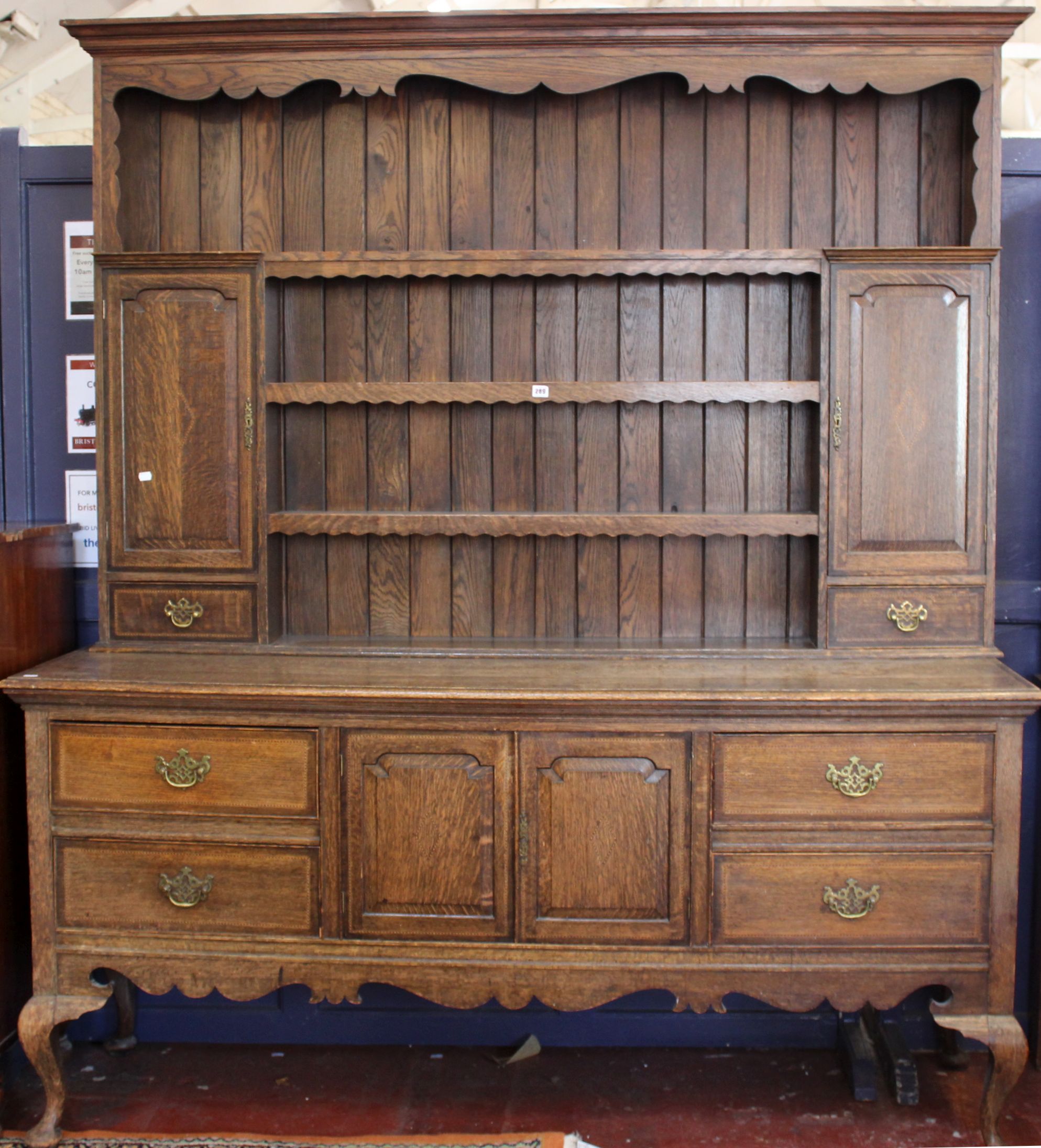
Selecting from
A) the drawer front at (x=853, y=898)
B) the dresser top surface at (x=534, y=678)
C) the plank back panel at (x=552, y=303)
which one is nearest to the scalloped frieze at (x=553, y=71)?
the plank back panel at (x=552, y=303)

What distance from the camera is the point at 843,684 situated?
6.68ft

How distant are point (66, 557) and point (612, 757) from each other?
1.51 metres

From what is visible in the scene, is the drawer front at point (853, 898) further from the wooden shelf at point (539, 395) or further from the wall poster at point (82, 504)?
the wall poster at point (82, 504)

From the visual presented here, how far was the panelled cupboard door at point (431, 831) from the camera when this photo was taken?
202 centimetres

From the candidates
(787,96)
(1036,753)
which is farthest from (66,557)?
(1036,753)

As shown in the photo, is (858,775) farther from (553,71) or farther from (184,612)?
(553,71)

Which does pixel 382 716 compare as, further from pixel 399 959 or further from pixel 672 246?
pixel 672 246

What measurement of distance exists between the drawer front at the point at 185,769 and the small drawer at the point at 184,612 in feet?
1.24

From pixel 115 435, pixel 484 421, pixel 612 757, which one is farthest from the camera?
pixel 484 421

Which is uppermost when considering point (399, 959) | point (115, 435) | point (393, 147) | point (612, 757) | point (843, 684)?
point (393, 147)

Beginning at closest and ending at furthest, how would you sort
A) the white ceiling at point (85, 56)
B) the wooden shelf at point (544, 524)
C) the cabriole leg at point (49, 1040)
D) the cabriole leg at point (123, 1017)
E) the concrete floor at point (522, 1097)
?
the cabriole leg at point (49, 1040), the concrete floor at point (522, 1097), the wooden shelf at point (544, 524), the cabriole leg at point (123, 1017), the white ceiling at point (85, 56)

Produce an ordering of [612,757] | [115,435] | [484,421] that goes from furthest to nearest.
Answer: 1. [484,421]
2. [115,435]
3. [612,757]

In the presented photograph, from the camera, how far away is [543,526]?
2.35 meters

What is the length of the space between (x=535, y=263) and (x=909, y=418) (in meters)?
0.93
